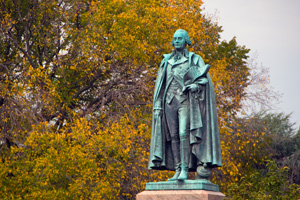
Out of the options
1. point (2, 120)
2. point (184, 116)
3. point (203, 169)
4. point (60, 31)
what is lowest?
point (203, 169)

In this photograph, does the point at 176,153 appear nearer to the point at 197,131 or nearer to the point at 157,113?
the point at 197,131

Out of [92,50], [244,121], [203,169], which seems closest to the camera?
[203,169]

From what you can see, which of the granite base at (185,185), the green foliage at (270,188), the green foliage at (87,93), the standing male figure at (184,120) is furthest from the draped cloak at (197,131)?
the green foliage at (87,93)

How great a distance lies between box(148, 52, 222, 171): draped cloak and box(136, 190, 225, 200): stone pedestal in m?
0.60

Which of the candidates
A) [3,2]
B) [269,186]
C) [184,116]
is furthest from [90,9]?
[184,116]

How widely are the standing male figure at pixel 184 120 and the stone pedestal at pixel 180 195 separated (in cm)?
34

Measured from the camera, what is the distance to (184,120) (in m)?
9.04

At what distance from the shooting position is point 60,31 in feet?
74.5

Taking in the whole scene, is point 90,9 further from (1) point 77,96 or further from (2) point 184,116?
(2) point 184,116

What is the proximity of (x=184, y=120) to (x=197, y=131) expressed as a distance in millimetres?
292

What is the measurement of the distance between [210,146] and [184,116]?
0.62m

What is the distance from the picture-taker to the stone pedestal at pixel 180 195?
819cm

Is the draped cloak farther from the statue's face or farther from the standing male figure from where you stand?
the statue's face

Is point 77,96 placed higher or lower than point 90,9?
lower
